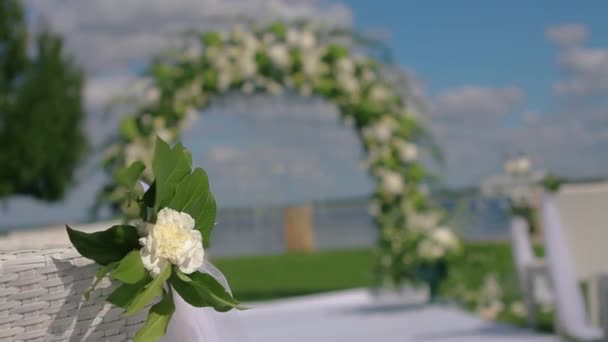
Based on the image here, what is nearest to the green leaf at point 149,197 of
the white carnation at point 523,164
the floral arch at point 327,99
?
the white carnation at point 523,164

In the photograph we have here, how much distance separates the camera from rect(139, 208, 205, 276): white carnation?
1259 millimetres

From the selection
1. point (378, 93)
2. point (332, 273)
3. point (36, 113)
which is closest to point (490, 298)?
point (378, 93)

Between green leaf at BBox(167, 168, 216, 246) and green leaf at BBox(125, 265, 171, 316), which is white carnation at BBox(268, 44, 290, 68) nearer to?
green leaf at BBox(167, 168, 216, 246)

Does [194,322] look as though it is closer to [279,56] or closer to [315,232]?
[279,56]

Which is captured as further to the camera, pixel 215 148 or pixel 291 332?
pixel 215 148

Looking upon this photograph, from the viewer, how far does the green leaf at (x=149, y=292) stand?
1240 millimetres

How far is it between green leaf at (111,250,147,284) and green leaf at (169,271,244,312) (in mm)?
74

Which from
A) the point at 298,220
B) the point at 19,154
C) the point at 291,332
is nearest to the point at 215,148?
the point at 291,332

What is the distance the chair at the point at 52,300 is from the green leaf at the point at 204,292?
105 mm

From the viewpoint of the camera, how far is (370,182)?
23.6ft

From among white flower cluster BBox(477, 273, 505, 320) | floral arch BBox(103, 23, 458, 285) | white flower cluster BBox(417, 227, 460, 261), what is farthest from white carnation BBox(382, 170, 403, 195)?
white flower cluster BBox(477, 273, 505, 320)

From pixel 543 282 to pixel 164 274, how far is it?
16.3ft

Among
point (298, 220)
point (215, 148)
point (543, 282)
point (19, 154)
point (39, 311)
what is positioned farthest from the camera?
point (19, 154)

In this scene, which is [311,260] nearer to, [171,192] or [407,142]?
[407,142]
